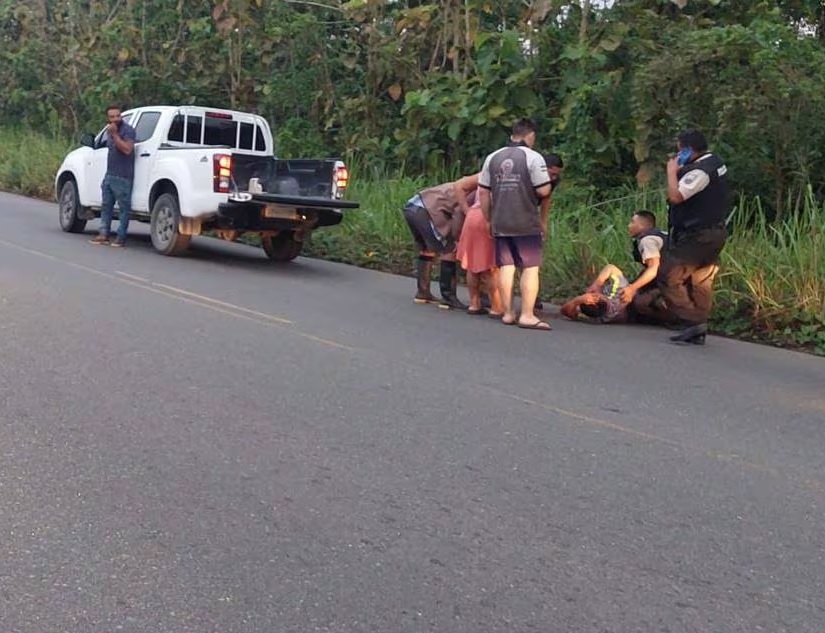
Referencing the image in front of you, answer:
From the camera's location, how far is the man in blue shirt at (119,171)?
45.7 ft

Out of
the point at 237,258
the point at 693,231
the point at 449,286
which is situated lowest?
the point at 237,258

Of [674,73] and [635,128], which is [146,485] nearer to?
[674,73]

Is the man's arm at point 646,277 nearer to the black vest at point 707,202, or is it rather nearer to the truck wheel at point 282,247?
the black vest at point 707,202

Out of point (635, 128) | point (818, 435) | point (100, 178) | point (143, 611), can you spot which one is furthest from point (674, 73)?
point (143, 611)

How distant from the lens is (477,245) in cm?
1026

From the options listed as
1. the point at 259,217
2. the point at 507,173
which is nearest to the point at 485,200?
the point at 507,173

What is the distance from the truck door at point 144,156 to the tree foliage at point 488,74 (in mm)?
4025

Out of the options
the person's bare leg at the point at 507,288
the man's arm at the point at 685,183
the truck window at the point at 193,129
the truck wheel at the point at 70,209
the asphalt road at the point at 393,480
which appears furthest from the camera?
the truck wheel at the point at 70,209

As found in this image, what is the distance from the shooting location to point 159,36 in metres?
24.1

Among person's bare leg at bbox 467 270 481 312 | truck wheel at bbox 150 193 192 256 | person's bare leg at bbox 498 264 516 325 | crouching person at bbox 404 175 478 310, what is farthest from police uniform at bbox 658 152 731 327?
truck wheel at bbox 150 193 192 256

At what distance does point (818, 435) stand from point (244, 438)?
3.30 m

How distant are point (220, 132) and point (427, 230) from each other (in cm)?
512

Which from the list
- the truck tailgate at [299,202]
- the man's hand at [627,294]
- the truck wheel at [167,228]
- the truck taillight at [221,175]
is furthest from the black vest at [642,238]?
the truck wheel at [167,228]

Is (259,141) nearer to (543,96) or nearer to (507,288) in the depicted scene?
(543,96)
